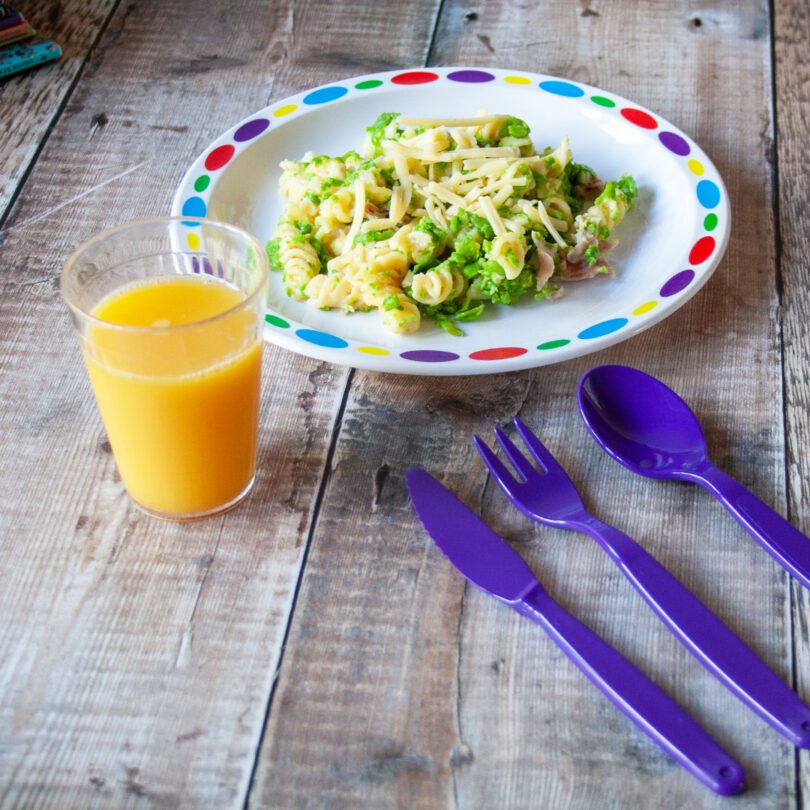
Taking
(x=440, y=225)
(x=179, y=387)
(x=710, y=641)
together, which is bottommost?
(x=710, y=641)

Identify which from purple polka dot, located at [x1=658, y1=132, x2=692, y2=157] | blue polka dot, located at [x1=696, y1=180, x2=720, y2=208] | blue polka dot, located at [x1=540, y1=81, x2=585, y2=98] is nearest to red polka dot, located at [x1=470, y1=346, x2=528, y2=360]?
blue polka dot, located at [x1=696, y1=180, x2=720, y2=208]

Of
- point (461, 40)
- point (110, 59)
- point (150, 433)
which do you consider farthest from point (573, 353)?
point (110, 59)

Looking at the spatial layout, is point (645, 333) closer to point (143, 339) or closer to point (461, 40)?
point (143, 339)

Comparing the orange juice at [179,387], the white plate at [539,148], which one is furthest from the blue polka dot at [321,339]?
the orange juice at [179,387]

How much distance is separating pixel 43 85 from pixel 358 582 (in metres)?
1.26

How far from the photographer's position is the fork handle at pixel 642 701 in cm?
88

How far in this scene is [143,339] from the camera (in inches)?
37.5

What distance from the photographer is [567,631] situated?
973 mm

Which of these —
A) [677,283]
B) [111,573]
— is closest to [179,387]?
[111,573]

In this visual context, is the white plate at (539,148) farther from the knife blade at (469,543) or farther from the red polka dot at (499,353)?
the knife blade at (469,543)

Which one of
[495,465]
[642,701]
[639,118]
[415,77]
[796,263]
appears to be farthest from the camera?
[415,77]

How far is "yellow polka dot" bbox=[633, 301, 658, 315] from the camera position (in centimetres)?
127

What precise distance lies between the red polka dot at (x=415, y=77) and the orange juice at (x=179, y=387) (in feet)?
2.56

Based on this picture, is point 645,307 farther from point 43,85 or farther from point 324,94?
point 43,85
